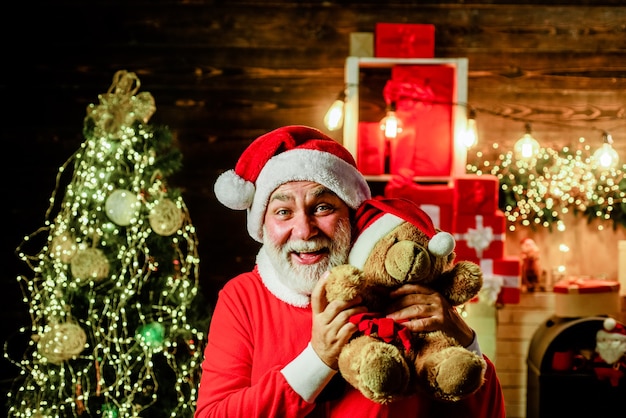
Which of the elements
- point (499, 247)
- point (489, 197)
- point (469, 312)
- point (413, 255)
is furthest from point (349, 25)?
point (413, 255)

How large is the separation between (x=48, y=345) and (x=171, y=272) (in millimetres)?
578

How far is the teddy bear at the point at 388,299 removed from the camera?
3.69 feet

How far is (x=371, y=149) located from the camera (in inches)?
127

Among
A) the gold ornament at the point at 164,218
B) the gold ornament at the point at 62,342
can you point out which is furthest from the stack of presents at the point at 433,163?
the gold ornament at the point at 62,342

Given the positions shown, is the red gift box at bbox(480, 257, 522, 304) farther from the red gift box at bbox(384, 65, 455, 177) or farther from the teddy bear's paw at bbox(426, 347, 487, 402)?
the teddy bear's paw at bbox(426, 347, 487, 402)

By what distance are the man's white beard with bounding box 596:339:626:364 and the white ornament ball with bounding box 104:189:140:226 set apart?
2261 millimetres

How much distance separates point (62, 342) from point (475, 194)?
200 cm

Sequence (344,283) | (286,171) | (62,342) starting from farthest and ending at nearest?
1. (62,342)
2. (286,171)
3. (344,283)

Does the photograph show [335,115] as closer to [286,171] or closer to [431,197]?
[431,197]

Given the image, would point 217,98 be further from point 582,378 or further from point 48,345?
point 582,378

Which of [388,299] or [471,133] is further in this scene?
[471,133]

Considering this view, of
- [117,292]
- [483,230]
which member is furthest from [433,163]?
[117,292]

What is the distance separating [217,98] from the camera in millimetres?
3473

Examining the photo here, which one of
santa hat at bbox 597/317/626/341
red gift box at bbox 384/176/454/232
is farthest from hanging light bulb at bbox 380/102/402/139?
santa hat at bbox 597/317/626/341
